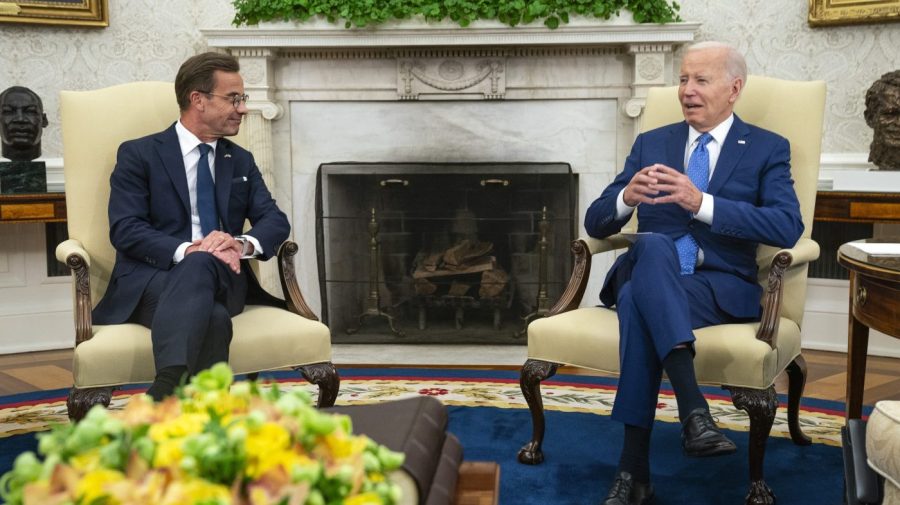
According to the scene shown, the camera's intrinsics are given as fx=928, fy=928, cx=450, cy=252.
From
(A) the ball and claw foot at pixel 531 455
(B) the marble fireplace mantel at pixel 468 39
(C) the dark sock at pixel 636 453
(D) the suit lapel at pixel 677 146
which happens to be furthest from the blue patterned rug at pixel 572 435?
(B) the marble fireplace mantel at pixel 468 39

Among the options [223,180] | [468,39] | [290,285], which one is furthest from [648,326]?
[468,39]

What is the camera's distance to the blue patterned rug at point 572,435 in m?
2.66

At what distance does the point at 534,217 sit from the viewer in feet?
15.7

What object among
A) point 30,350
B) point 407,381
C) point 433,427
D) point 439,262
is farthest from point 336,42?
point 433,427

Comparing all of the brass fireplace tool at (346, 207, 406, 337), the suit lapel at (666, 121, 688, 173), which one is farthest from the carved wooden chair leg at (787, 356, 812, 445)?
the brass fireplace tool at (346, 207, 406, 337)

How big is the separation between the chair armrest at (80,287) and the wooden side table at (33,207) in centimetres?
136

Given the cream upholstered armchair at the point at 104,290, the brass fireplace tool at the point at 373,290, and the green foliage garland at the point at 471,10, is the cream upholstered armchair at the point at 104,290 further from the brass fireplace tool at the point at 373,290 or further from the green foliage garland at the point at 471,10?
the brass fireplace tool at the point at 373,290

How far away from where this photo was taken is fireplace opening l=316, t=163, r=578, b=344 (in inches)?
188

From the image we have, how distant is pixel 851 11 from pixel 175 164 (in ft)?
10.6

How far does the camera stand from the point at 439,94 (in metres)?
4.76

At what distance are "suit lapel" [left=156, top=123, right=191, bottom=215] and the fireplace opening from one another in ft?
5.90

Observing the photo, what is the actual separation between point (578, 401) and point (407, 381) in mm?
783

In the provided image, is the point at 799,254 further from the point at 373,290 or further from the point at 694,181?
the point at 373,290

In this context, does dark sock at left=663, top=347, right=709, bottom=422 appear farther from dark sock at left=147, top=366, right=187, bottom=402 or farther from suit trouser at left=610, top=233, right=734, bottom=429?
dark sock at left=147, top=366, right=187, bottom=402
